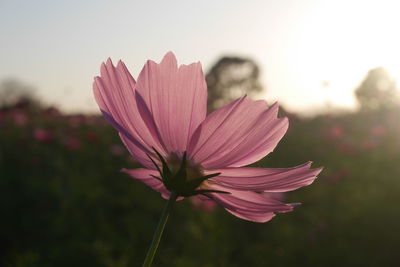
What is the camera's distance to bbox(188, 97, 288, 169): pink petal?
1.50 ft

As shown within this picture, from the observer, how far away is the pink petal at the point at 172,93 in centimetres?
45

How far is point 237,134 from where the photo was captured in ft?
1.55

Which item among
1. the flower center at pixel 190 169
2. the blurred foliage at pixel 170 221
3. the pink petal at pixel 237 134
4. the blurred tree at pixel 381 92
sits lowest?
the blurred foliage at pixel 170 221

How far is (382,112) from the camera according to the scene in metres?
7.30

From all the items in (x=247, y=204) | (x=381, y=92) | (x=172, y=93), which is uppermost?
(x=381, y=92)

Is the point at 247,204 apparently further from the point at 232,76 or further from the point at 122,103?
the point at 232,76

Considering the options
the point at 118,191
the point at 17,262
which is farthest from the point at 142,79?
the point at 118,191

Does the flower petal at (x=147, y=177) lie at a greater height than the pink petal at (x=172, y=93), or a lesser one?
lesser

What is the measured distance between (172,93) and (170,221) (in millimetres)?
2910

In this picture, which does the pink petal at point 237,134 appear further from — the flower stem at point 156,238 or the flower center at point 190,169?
the flower stem at point 156,238

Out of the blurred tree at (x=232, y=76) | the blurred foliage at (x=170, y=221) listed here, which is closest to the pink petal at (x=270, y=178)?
the blurred foliage at (x=170, y=221)

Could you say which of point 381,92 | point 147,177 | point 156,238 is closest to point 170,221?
point 147,177

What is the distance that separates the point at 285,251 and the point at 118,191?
4.94 feet

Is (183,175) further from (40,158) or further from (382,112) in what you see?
(382,112)
